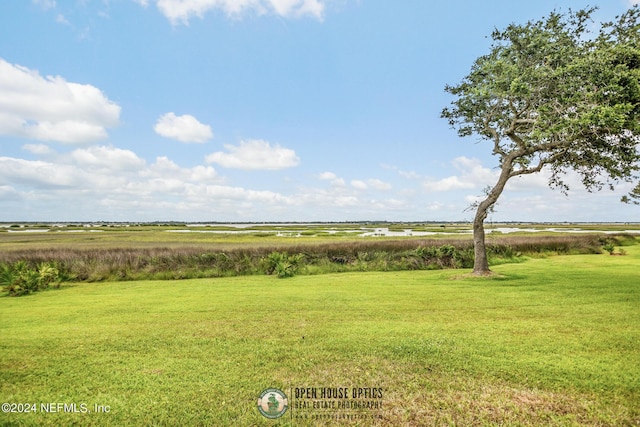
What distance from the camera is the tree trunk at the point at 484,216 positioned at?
14.6 metres

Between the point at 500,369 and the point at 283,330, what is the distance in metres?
4.03

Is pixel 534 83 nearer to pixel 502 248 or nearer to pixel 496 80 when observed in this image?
pixel 496 80

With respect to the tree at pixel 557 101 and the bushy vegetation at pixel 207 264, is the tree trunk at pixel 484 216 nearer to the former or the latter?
the tree at pixel 557 101

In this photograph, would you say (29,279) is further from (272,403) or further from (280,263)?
(272,403)

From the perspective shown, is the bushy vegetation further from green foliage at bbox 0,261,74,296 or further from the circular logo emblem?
the circular logo emblem

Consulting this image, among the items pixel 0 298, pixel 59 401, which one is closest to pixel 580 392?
pixel 59 401

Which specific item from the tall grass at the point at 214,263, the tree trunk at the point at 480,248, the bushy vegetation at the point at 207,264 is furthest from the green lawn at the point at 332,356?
the tall grass at the point at 214,263

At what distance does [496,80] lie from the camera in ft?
43.4

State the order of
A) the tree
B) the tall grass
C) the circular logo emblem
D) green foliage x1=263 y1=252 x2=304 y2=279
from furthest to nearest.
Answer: the tall grass, green foliage x1=263 y1=252 x2=304 y2=279, the tree, the circular logo emblem

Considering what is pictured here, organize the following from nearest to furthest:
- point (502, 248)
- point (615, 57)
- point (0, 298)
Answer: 1. point (615, 57)
2. point (0, 298)
3. point (502, 248)

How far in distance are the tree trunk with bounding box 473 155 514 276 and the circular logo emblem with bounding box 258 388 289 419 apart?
41.0ft

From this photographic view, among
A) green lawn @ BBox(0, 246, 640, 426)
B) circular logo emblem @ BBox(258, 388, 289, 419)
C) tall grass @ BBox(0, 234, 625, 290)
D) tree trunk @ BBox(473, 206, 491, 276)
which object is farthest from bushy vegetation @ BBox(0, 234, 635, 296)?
circular logo emblem @ BBox(258, 388, 289, 419)

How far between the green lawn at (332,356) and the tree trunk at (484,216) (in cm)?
418

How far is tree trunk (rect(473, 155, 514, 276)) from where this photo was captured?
14609 mm
